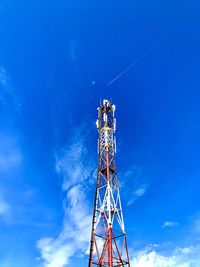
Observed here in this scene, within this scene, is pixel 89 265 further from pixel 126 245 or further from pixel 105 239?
pixel 126 245

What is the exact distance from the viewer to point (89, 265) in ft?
97.3

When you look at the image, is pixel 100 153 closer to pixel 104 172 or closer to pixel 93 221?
pixel 104 172

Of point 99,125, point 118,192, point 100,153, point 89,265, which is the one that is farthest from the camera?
point 99,125

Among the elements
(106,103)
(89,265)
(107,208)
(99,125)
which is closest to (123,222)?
(107,208)

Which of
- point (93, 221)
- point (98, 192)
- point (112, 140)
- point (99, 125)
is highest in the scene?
point (99, 125)

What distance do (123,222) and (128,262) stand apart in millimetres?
4925

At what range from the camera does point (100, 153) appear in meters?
40.2

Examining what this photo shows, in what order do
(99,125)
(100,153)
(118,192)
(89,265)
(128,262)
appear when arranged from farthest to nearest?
1. (99,125)
2. (100,153)
3. (118,192)
4. (128,262)
5. (89,265)

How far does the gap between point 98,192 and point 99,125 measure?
12007mm

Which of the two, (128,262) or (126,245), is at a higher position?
(126,245)

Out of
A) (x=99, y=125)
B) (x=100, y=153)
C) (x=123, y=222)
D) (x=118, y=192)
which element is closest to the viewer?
(x=123, y=222)

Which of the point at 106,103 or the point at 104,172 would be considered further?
the point at 106,103

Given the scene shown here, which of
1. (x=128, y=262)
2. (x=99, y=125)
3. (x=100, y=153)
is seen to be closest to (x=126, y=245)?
(x=128, y=262)

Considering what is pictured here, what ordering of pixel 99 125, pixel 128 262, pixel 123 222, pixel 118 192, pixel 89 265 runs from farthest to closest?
pixel 99 125
pixel 118 192
pixel 123 222
pixel 128 262
pixel 89 265
